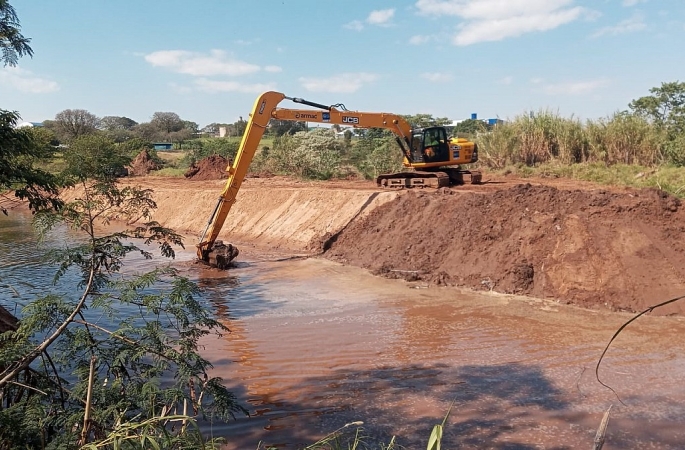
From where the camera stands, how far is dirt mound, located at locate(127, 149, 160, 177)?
118ft

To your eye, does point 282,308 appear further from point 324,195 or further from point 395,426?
point 324,195

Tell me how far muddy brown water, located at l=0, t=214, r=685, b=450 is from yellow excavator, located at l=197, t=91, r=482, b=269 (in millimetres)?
2087

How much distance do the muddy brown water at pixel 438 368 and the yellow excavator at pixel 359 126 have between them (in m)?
2.09

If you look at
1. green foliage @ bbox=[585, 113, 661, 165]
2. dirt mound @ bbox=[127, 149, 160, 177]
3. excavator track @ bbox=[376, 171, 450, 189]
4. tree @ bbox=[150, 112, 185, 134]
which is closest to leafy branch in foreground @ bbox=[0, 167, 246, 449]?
excavator track @ bbox=[376, 171, 450, 189]

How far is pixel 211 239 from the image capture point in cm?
1369

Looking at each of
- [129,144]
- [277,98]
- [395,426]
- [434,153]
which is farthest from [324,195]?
[129,144]

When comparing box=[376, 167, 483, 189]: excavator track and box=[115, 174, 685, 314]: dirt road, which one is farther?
box=[376, 167, 483, 189]: excavator track

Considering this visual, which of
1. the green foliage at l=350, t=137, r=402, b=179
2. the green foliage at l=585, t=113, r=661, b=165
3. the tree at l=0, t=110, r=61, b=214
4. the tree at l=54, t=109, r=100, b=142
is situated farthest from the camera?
the tree at l=54, t=109, r=100, b=142

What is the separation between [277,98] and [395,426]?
961 cm

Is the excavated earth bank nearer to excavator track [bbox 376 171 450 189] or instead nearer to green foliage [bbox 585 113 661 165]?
excavator track [bbox 376 171 450 189]

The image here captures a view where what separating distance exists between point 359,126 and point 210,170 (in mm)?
15999

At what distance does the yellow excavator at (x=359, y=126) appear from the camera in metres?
13.3

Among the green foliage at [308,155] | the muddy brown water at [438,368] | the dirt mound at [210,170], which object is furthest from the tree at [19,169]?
the dirt mound at [210,170]

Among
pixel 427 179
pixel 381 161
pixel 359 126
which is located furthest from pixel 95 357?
pixel 381 161
